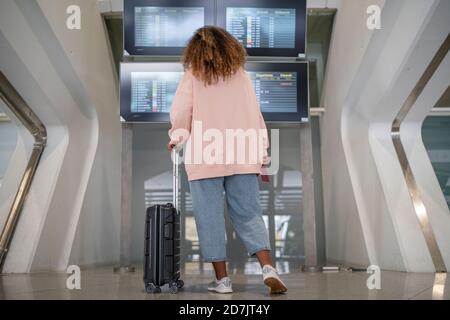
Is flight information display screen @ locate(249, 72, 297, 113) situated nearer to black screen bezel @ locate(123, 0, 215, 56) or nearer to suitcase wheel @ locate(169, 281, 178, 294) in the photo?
black screen bezel @ locate(123, 0, 215, 56)

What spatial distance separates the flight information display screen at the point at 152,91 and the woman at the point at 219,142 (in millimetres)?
1792

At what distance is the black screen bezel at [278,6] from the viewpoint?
4.86 meters

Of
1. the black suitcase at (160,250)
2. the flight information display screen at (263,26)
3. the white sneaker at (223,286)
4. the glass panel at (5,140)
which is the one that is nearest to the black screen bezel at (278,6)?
the flight information display screen at (263,26)

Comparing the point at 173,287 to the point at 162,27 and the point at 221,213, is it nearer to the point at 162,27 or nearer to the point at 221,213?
the point at 221,213

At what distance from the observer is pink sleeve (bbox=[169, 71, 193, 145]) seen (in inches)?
114

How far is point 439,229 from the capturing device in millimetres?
4266

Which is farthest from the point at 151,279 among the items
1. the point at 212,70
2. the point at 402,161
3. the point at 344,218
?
the point at 344,218

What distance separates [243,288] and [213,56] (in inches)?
48.5

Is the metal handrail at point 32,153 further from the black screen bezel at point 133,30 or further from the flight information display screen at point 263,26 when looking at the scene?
the flight information display screen at point 263,26

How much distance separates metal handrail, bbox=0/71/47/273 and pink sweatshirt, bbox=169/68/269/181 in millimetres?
1759

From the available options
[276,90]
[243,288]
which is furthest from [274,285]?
[276,90]

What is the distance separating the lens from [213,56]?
2910 millimetres
